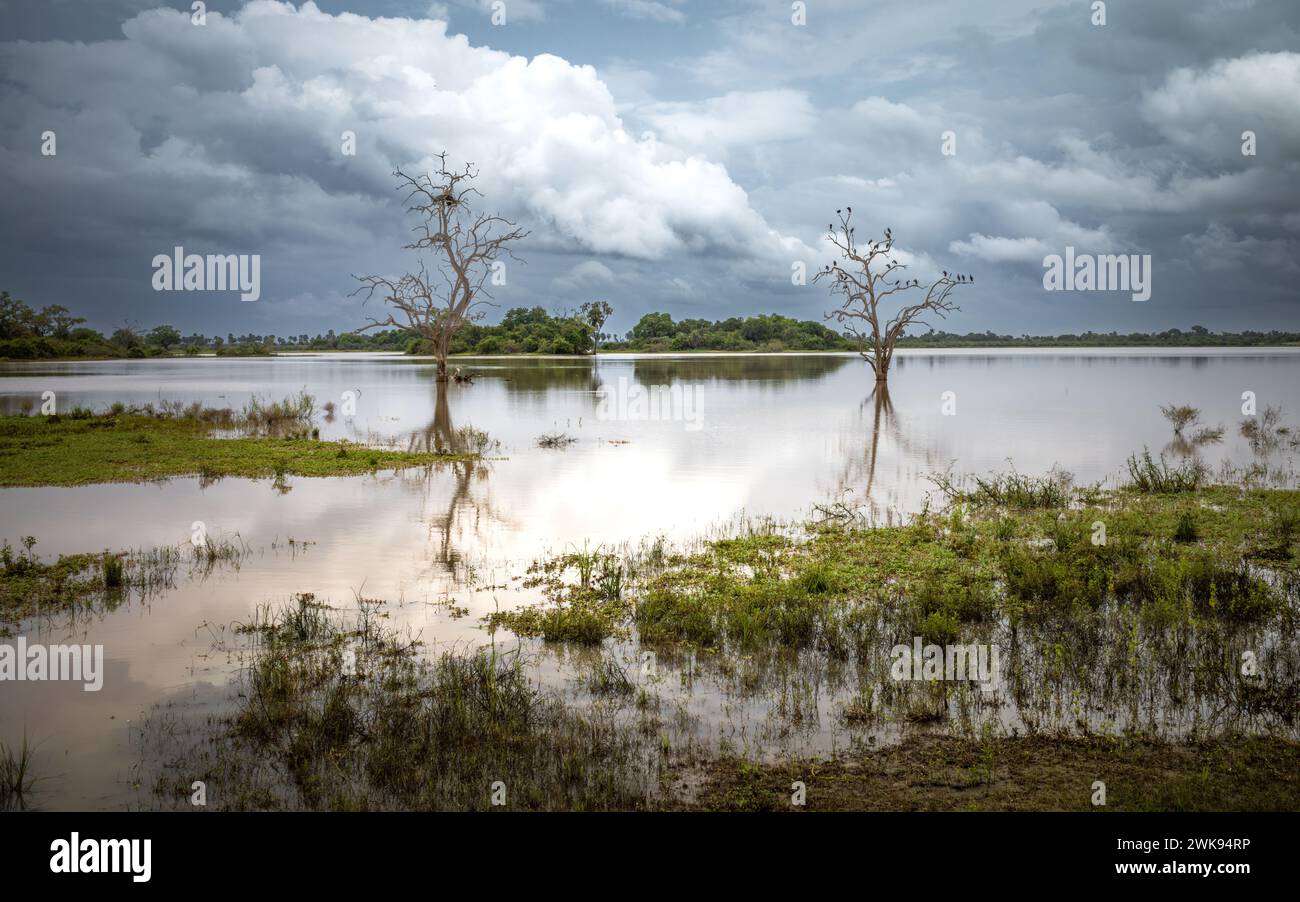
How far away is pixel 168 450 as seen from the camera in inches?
768

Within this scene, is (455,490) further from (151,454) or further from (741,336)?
(741,336)

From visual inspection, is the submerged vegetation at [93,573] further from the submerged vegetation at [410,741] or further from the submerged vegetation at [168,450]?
the submerged vegetation at [168,450]

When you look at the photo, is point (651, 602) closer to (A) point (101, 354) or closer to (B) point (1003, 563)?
(B) point (1003, 563)

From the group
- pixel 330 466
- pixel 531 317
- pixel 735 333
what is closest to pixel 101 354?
pixel 531 317

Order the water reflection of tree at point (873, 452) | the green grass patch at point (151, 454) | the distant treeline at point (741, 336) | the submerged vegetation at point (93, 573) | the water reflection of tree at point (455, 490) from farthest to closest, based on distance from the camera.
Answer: the distant treeline at point (741, 336)
the green grass patch at point (151, 454)
the water reflection of tree at point (873, 452)
the water reflection of tree at point (455, 490)
the submerged vegetation at point (93, 573)

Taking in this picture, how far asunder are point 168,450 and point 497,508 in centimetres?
1027

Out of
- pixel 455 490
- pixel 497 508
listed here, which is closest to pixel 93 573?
pixel 497 508

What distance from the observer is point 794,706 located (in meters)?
6.22

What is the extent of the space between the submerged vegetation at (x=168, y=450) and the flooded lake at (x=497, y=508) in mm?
1057

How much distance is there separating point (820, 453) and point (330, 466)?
36.7ft

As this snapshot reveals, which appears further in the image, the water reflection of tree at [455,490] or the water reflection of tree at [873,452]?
the water reflection of tree at [873,452]

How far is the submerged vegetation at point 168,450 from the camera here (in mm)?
16672

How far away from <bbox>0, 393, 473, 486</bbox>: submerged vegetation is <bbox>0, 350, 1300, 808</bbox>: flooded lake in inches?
41.6

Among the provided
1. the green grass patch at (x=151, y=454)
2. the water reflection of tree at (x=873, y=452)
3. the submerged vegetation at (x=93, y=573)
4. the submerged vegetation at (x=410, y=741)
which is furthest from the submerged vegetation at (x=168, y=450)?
the submerged vegetation at (x=410, y=741)
